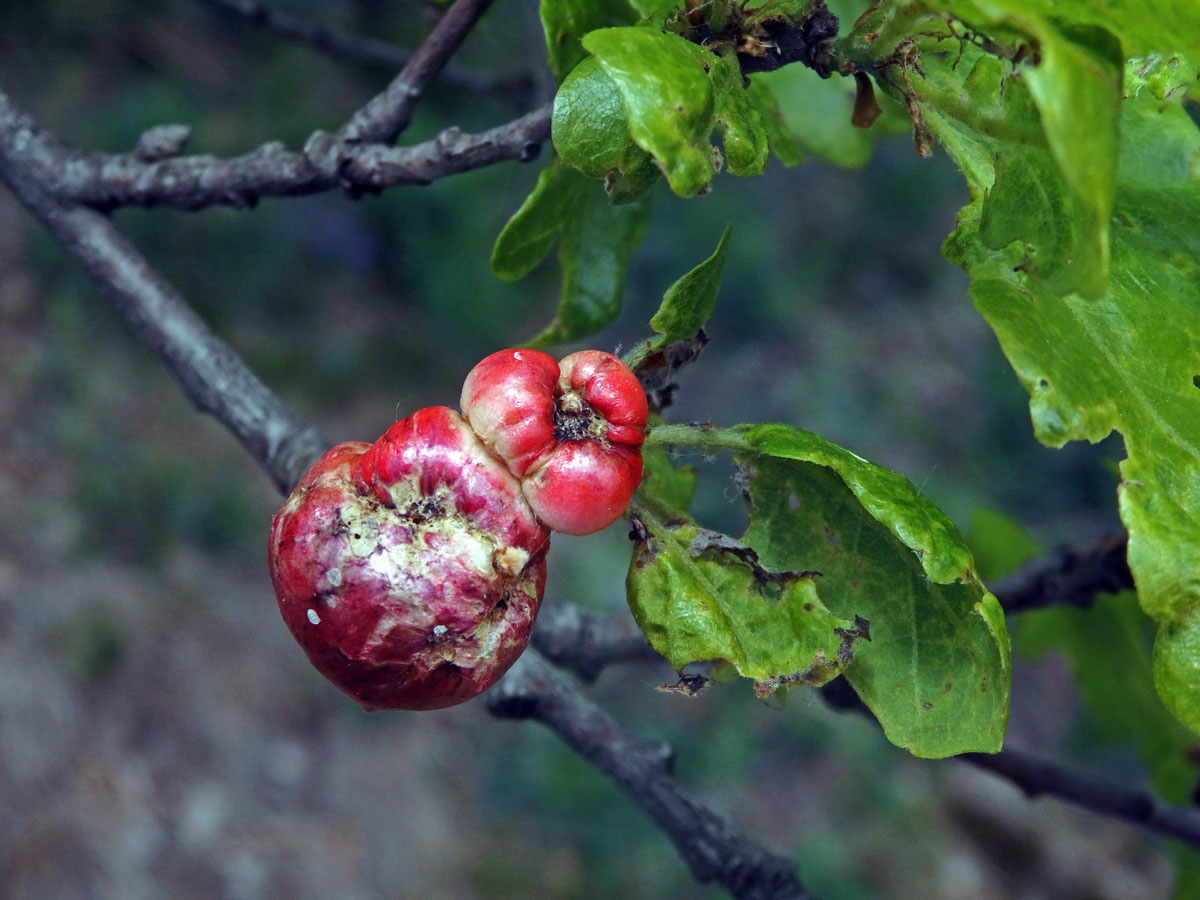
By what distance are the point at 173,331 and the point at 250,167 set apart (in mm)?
302

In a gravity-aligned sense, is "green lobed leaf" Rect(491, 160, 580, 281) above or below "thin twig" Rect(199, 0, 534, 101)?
above

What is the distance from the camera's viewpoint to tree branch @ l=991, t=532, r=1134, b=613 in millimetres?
1671

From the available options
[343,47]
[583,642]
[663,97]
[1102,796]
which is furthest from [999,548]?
[343,47]

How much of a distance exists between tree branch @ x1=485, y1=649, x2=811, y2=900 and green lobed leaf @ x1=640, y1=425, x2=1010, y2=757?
51cm

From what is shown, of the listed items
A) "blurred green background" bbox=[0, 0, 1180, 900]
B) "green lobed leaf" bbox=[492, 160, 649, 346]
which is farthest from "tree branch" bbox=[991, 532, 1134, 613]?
"blurred green background" bbox=[0, 0, 1180, 900]

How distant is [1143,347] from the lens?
1000mm

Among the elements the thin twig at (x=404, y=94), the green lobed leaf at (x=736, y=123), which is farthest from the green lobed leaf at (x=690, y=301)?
the thin twig at (x=404, y=94)

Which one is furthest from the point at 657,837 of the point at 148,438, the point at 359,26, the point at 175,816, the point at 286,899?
the point at 359,26

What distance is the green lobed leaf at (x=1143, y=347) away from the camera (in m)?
0.88

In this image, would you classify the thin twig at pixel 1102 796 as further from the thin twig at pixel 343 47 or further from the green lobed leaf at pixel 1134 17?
the thin twig at pixel 343 47

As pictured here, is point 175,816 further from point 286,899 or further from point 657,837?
point 657,837

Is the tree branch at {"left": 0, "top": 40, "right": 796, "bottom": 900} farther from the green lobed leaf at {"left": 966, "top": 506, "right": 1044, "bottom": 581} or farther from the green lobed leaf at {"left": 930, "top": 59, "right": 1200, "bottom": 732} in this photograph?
the green lobed leaf at {"left": 966, "top": 506, "right": 1044, "bottom": 581}

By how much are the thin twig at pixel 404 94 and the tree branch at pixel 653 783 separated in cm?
80

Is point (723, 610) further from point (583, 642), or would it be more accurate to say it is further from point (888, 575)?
point (583, 642)
